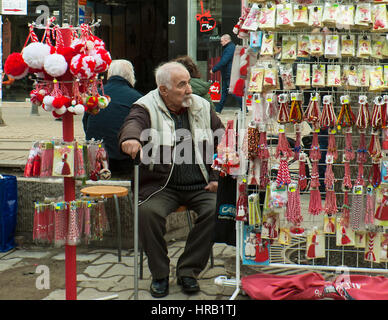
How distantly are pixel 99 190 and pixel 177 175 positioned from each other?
77cm

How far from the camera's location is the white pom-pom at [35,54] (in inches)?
124

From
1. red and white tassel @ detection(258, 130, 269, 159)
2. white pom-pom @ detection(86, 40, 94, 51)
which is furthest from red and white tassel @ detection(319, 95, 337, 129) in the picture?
white pom-pom @ detection(86, 40, 94, 51)

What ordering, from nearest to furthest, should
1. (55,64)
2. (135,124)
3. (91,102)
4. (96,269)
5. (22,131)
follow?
(55,64) → (91,102) → (135,124) → (96,269) → (22,131)

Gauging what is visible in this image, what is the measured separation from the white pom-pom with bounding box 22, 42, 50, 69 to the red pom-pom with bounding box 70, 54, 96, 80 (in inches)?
7.0

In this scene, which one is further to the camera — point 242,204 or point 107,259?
point 107,259

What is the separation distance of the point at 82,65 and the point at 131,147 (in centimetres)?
67

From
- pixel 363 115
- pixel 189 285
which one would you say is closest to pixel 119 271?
pixel 189 285

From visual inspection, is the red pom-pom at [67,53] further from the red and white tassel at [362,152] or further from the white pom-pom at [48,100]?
the red and white tassel at [362,152]

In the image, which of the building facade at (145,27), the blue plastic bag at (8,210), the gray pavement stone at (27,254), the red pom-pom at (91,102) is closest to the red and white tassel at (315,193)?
the red pom-pom at (91,102)

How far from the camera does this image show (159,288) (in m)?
3.75

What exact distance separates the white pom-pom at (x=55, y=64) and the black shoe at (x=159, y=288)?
1.58m

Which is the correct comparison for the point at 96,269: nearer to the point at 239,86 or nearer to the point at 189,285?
the point at 189,285

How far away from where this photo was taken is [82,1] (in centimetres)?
1316

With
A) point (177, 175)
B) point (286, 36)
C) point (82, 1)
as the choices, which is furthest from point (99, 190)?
point (82, 1)
